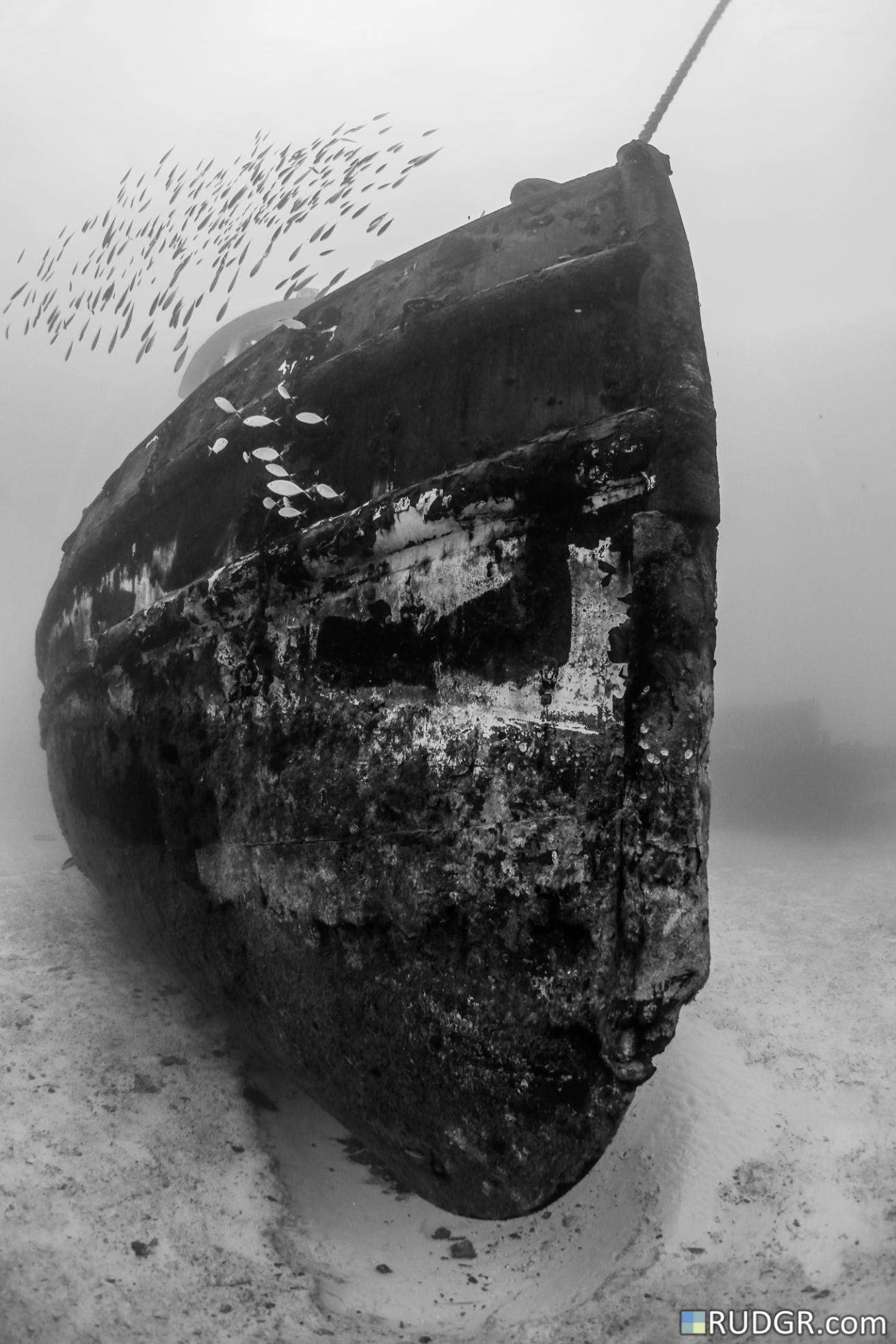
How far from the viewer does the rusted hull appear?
2414mm

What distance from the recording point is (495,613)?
2713 millimetres

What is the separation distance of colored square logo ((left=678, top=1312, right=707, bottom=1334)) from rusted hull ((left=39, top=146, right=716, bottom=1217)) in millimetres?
572

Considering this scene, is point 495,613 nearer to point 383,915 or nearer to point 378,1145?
point 383,915

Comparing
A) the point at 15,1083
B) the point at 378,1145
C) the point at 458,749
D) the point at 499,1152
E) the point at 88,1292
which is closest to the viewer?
the point at 88,1292

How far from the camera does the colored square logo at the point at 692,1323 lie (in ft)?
7.86

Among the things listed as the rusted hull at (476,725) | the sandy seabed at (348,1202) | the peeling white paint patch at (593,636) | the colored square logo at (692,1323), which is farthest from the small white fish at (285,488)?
the colored square logo at (692,1323)

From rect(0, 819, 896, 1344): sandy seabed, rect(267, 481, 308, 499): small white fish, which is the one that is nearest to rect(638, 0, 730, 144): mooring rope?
rect(267, 481, 308, 499): small white fish

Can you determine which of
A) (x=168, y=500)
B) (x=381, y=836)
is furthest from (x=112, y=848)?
(x=381, y=836)

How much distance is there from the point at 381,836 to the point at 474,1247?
5.15ft

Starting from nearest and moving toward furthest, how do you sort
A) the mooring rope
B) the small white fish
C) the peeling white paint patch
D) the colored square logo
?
the colored square logo < the peeling white paint patch < the small white fish < the mooring rope

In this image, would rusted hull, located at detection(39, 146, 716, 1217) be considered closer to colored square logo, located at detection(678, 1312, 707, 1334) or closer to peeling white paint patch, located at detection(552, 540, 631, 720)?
peeling white paint patch, located at detection(552, 540, 631, 720)

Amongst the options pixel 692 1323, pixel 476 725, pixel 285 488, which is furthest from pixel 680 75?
pixel 692 1323

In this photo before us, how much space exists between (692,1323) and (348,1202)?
51.2 inches

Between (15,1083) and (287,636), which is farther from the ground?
(287,636)
